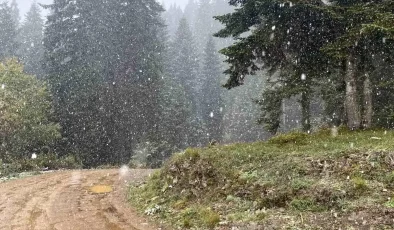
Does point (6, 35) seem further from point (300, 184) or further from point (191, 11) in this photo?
point (191, 11)

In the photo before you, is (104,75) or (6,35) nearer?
(104,75)

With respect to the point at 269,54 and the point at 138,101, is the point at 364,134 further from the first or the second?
the point at 138,101

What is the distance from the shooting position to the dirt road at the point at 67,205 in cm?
1166

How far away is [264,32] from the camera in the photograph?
56.2 ft

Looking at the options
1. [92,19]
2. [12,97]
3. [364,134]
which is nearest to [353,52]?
[364,134]

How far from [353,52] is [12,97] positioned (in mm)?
23561

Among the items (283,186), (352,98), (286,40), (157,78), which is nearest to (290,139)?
(352,98)

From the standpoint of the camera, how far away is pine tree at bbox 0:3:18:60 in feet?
185

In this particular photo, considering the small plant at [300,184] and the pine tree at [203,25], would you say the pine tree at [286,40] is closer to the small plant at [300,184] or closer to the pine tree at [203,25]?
the small plant at [300,184]

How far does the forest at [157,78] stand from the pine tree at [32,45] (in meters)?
0.37

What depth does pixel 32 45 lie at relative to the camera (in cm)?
6278

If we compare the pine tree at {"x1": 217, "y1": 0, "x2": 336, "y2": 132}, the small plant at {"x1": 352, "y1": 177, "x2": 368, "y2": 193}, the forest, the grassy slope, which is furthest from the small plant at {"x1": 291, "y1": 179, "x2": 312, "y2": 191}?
the pine tree at {"x1": 217, "y1": 0, "x2": 336, "y2": 132}

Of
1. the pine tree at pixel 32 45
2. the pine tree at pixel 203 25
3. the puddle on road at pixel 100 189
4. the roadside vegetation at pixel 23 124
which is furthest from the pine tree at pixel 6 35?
the pine tree at pixel 203 25

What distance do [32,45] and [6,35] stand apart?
16.8 feet
